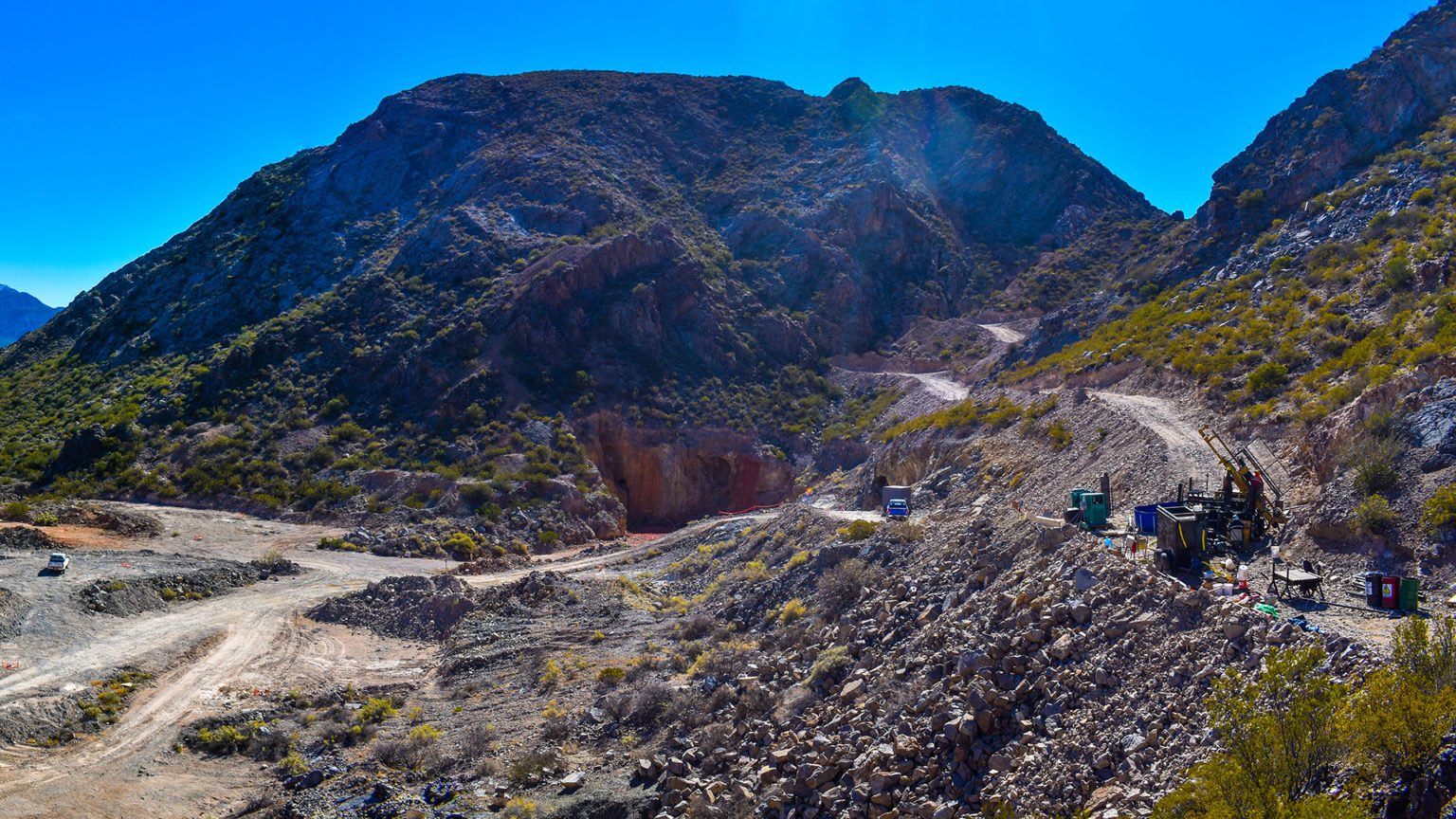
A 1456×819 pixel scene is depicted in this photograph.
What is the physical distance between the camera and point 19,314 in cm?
19375

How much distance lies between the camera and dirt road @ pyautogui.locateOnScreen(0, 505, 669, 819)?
1681cm

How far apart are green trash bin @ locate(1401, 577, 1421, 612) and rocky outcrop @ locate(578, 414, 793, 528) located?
133 feet

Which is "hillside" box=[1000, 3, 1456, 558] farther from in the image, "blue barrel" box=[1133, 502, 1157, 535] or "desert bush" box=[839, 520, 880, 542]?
"desert bush" box=[839, 520, 880, 542]

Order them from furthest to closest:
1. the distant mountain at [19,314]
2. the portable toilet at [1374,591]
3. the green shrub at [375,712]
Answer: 1. the distant mountain at [19,314]
2. the green shrub at [375,712]
3. the portable toilet at [1374,591]

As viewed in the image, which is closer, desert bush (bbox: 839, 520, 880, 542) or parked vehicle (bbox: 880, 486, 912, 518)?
desert bush (bbox: 839, 520, 880, 542)

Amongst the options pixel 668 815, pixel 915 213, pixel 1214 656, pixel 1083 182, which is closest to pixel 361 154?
pixel 915 213

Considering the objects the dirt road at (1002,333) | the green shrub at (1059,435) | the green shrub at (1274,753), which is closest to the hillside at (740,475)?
the green shrub at (1274,753)

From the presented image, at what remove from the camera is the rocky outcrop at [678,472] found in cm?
5159

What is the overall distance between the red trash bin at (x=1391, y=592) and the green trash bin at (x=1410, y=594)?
4 centimetres

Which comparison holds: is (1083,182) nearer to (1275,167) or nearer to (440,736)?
(1275,167)

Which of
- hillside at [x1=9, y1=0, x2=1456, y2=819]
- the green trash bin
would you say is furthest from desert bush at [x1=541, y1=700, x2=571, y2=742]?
the green trash bin

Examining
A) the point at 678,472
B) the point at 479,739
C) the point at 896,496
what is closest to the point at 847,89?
the point at 678,472

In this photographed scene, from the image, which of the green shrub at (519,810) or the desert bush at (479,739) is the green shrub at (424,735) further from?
the green shrub at (519,810)

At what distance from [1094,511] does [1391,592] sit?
606cm
